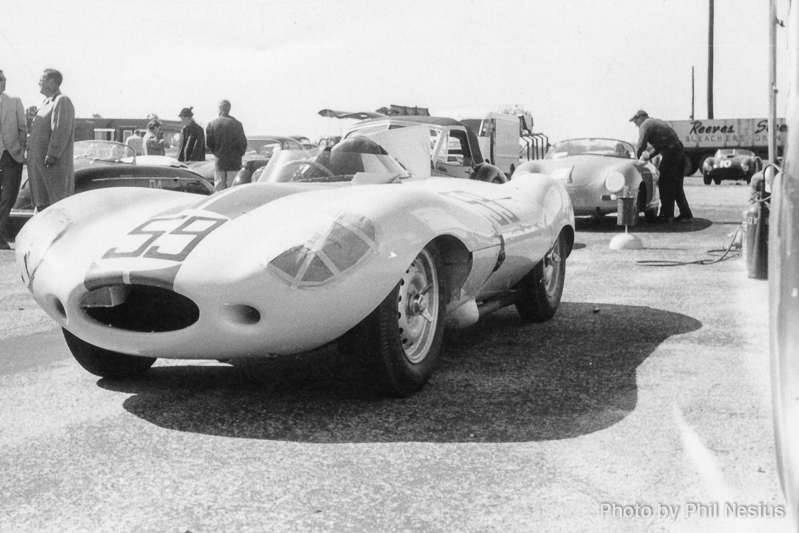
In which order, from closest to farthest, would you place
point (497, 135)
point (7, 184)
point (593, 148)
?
point (7, 184)
point (593, 148)
point (497, 135)

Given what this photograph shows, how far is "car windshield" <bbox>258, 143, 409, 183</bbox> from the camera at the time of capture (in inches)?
185

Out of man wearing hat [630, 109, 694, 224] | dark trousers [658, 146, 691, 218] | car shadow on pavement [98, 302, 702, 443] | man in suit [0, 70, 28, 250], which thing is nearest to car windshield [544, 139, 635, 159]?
man wearing hat [630, 109, 694, 224]

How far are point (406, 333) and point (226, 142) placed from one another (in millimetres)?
8080

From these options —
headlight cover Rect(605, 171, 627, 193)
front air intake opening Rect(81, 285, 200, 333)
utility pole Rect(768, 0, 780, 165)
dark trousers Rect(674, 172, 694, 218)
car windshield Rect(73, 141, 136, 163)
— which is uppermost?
utility pole Rect(768, 0, 780, 165)

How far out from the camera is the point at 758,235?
22.6ft

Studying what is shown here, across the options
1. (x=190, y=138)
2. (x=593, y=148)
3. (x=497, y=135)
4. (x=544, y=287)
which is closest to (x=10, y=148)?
(x=190, y=138)

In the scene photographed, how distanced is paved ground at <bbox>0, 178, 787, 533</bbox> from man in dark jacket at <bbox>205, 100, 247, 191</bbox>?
6.54 m

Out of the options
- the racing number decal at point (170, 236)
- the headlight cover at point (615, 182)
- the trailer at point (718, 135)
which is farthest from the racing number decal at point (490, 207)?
the trailer at point (718, 135)

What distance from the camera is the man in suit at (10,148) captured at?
9.54 metres

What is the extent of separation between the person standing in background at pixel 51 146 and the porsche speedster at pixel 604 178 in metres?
5.03

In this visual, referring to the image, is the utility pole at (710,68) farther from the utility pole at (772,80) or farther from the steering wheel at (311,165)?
the steering wheel at (311,165)

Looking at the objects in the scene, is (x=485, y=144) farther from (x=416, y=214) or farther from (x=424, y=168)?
(x=416, y=214)

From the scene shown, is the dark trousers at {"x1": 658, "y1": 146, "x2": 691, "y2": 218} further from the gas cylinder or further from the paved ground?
the paved ground

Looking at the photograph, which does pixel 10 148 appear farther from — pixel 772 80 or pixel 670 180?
pixel 670 180
